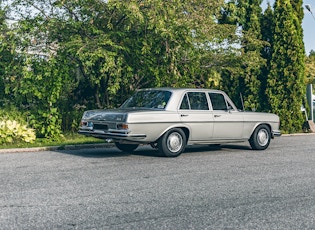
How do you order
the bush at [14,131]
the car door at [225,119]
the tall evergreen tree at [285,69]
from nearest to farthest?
the car door at [225,119], the bush at [14,131], the tall evergreen tree at [285,69]

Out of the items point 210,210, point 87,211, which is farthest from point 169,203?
point 87,211

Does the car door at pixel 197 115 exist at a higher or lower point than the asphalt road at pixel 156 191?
higher

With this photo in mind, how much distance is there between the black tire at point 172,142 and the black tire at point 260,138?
2495 mm

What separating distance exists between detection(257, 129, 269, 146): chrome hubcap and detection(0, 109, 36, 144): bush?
6.22m

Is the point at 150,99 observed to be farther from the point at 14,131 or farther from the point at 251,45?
the point at 251,45

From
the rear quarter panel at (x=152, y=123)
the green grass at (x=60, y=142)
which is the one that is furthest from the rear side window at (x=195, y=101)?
the green grass at (x=60, y=142)

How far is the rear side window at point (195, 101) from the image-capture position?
11.0 meters

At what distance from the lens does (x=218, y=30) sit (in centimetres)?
1636

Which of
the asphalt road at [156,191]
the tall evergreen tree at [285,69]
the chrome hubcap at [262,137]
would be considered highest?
the tall evergreen tree at [285,69]

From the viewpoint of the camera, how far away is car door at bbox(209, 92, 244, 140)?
37.4ft

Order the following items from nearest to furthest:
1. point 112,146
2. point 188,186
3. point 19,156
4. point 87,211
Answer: point 87,211 → point 188,186 → point 19,156 → point 112,146

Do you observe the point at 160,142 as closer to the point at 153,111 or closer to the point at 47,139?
the point at 153,111

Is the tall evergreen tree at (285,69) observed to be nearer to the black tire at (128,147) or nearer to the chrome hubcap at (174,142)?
the black tire at (128,147)

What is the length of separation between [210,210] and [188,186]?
60.1 inches
